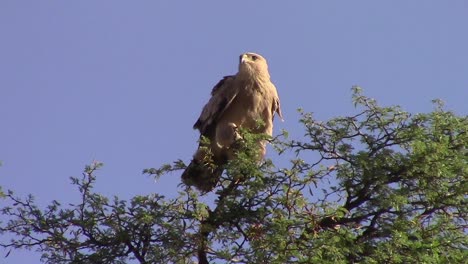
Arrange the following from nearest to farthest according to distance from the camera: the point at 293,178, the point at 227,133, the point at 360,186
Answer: the point at 293,178 → the point at 360,186 → the point at 227,133

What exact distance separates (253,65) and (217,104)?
72 cm

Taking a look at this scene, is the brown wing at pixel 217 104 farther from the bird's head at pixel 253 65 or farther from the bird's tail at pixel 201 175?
the bird's tail at pixel 201 175

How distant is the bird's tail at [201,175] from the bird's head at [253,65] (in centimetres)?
163

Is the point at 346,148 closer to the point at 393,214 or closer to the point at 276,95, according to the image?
the point at 393,214


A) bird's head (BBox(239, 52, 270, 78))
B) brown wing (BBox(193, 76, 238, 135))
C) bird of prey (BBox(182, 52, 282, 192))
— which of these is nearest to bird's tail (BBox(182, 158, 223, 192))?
bird of prey (BBox(182, 52, 282, 192))

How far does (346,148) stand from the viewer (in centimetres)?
952

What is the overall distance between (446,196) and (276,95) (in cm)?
281

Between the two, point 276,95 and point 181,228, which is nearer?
Result: point 181,228

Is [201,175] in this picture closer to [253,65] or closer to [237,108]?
[237,108]

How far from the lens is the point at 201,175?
34.0 ft

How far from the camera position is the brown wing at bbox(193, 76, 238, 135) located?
443 inches

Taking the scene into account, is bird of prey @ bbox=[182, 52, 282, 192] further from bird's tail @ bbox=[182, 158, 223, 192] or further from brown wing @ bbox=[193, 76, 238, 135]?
bird's tail @ bbox=[182, 158, 223, 192]

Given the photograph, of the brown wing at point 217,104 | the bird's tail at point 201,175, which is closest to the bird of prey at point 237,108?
the brown wing at point 217,104

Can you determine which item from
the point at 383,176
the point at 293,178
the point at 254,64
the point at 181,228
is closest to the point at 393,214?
the point at 383,176
